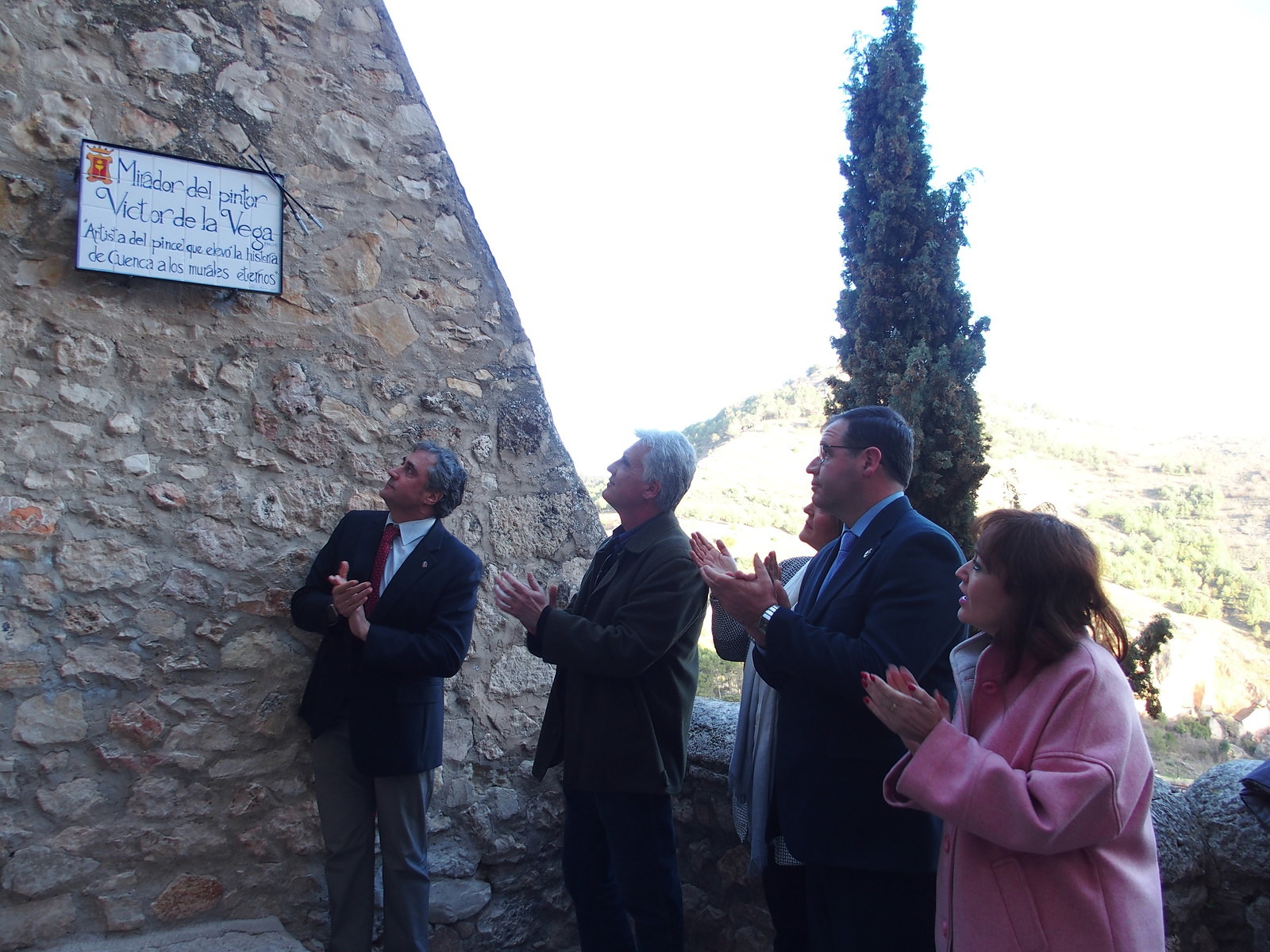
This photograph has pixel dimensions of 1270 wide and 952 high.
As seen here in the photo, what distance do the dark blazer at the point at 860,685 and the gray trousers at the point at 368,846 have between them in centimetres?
119

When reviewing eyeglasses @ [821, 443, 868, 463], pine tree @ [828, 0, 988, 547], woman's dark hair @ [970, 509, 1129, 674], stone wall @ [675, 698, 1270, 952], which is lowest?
stone wall @ [675, 698, 1270, 952]

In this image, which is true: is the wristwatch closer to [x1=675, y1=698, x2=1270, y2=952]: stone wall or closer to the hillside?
[x1=675, y1=698, x2=1270, y2=952]: stone wall

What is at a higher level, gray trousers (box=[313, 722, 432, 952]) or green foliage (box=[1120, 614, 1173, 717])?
green foliage (box=[1120, 614, 1173, 717])

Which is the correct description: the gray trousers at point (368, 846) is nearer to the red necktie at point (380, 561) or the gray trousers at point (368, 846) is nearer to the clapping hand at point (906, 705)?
the red necktie at point (380, 561)

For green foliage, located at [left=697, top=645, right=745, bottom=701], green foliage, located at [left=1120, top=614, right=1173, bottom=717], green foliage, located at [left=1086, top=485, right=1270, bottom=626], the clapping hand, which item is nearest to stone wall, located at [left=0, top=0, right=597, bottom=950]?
the clapping hand

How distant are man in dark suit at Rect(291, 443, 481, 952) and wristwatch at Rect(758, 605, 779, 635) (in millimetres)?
987

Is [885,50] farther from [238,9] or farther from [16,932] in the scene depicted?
[16,932]

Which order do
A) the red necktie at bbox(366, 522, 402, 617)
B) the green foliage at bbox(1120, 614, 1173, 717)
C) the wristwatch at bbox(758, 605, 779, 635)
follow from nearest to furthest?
the wristwatch at bbox(758, 605, 779, 635)
the red necktie at bbox(366, 522, 402, 617)
the green foliage at bbox(1120, 614, 1173, 717)

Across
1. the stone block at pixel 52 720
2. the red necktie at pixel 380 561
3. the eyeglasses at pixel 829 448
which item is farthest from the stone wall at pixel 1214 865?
the stone block at pixel 52 720

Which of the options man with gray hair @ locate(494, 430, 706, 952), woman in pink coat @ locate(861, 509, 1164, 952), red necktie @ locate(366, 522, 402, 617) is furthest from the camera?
red necktie @ locate(366, 522, 402, 617)

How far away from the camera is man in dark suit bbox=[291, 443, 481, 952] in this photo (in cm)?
241

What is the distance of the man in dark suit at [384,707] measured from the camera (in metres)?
2.41

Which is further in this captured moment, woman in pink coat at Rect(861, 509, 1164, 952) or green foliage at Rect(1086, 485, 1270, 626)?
green foliage at Rect(1086, 485, 1270, 626)

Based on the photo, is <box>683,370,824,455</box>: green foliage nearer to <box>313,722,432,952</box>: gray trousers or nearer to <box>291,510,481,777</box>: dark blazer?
<box>291,510,481,777</box>: dark blazer
